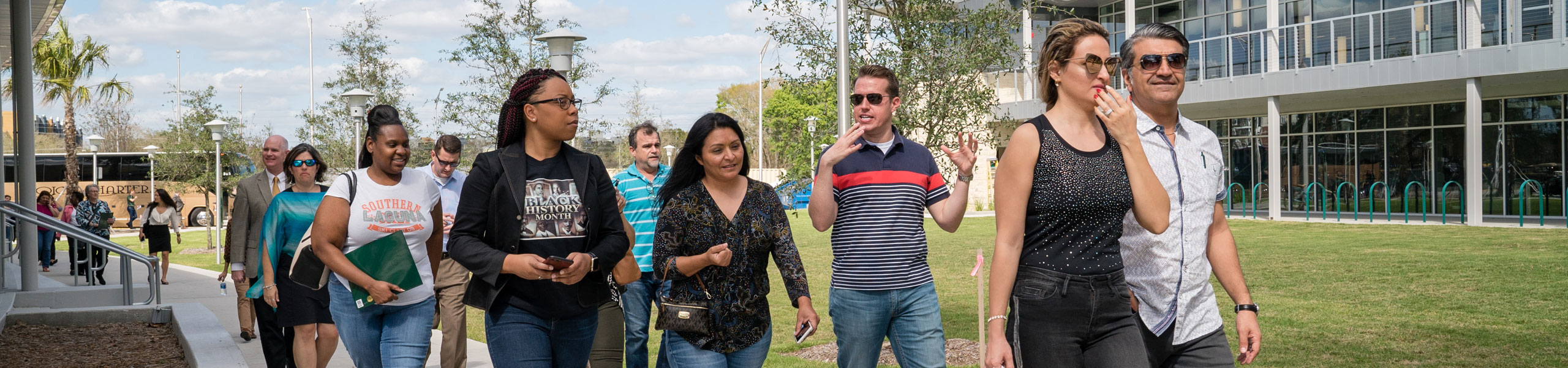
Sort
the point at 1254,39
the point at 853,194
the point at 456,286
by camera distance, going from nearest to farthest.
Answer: the point at 853,194 < the point at 456,286 < the point at 1254,39

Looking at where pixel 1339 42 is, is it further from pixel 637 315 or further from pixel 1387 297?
pixel 637 315

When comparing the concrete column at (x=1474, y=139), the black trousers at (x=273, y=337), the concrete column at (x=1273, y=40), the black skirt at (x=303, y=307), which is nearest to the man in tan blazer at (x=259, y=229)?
the black trousers at (x=273, y=337)

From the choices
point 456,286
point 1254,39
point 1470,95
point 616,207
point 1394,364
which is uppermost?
point 1254,39

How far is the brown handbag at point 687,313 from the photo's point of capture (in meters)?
4.11

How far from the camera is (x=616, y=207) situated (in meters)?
3.95

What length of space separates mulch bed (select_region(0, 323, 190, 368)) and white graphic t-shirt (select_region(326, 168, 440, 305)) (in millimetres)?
3665

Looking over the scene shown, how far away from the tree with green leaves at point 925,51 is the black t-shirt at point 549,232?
5.27 m

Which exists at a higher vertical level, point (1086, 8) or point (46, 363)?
point (1086, 8)

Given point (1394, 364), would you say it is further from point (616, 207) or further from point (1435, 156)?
point (1435, 156)

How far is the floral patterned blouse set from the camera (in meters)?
4.18

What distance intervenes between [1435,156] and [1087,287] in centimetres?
2758

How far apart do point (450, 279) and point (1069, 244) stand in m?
4.77

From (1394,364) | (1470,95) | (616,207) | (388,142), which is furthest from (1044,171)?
(1470,95)

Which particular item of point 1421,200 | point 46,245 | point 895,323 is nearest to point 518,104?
point 895,323
